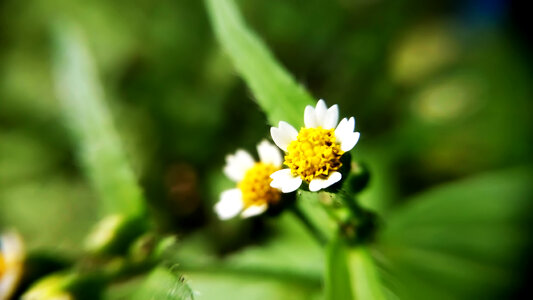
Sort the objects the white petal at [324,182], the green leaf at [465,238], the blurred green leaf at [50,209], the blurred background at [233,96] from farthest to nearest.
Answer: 1. the blurred green leaf at [50,209]
2. the blurred background at [233,96]
3. the green leaf at [465,238]
4. the white petal at [324,182]

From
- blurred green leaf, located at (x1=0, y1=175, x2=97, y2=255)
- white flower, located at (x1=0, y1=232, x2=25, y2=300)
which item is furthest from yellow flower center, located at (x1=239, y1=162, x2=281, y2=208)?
blurred green leaf, located at (x1=0, y1=175, x2=97, y2=255)

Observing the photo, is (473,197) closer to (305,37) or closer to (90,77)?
(305,37)

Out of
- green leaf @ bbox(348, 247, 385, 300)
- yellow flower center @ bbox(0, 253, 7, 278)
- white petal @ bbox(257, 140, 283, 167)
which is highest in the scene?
yellow flower center @ bbox(0, 253, 7, 278)

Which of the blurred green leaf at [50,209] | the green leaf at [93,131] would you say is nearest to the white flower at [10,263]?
the green leaf at [93,131]

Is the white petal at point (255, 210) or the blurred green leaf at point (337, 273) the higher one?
the white petal at point (255, 210)

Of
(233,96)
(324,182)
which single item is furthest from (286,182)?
(233,96)

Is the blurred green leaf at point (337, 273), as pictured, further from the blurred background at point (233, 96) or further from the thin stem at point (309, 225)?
the blurred background at point (233, 96)

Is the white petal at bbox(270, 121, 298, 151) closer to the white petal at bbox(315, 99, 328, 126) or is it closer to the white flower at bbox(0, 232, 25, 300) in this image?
Answer: the white petal at bbox(315, 99, 328, 126)
